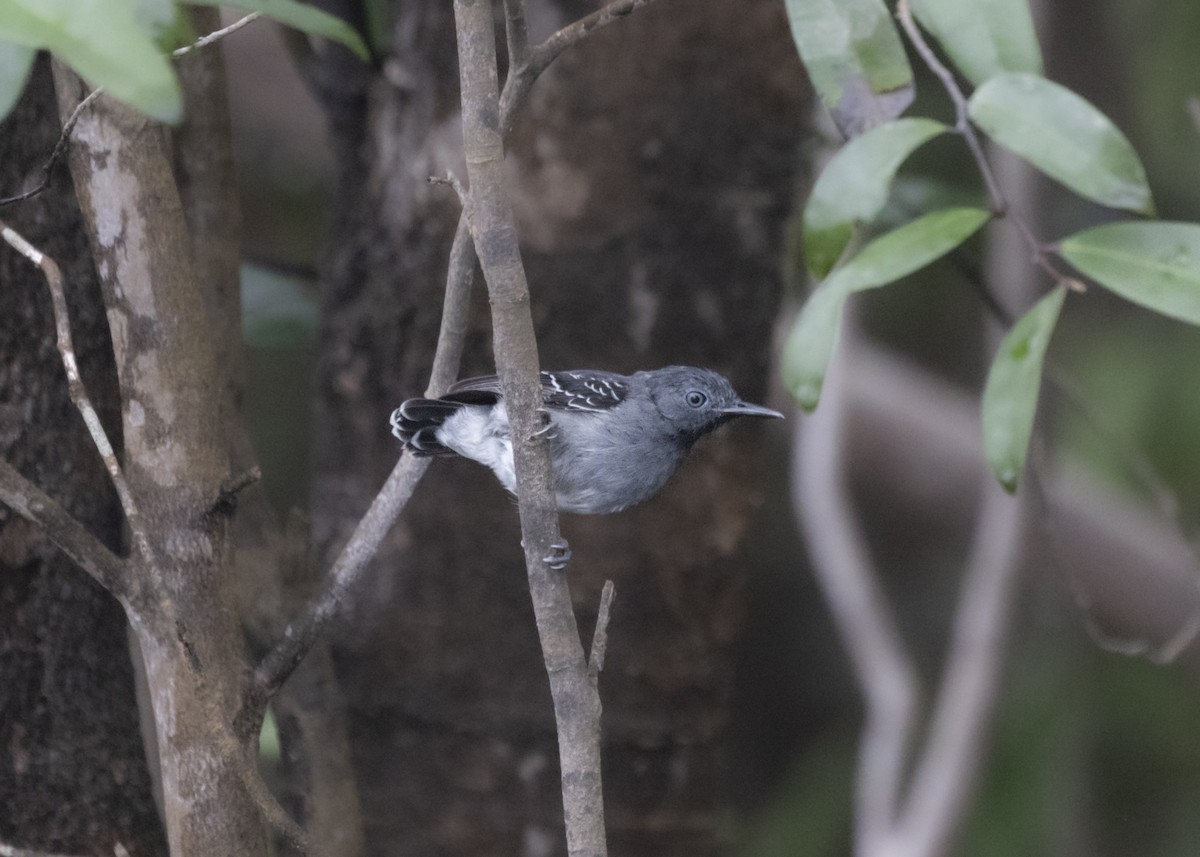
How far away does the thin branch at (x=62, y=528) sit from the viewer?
58.9 inches

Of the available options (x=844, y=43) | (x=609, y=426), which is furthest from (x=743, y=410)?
(x=844, y=43)

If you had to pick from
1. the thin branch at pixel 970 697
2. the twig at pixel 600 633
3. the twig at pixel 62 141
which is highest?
the twig at pixel 62 141

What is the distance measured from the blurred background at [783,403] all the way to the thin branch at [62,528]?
121 centimetres

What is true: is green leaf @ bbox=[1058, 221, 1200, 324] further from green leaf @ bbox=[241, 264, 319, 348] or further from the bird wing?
green leaf @ bbox=[241, 264, 319, 348]

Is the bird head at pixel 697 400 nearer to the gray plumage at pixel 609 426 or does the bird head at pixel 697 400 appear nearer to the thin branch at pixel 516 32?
the gray plumage at pixel 609 426

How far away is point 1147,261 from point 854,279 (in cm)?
32

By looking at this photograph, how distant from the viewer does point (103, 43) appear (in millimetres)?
949

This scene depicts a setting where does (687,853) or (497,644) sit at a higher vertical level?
(497,644)

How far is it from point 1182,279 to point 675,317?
1526mm

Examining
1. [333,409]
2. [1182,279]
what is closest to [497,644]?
[333,409]

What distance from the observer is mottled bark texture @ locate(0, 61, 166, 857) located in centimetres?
184

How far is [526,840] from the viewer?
9.07 feet

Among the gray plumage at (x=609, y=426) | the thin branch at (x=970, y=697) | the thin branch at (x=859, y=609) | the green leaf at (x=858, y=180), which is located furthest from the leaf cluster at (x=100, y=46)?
the thin branch at (x=970, y=697)

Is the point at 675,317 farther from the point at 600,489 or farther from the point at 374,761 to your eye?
the point at 374,761
